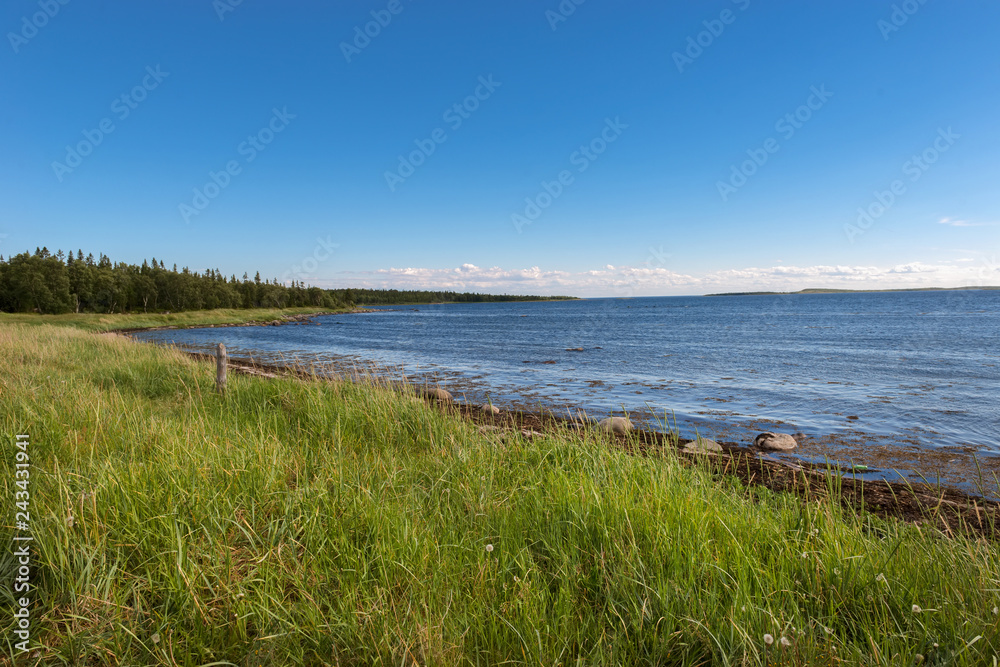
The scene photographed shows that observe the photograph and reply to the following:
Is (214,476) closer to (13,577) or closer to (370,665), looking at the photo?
(13,577)

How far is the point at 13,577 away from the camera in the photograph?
3211 millimetres

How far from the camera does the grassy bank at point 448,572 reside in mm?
2732

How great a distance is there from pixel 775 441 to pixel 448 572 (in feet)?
35.4

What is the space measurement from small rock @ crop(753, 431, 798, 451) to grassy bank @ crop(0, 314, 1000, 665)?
286 inches

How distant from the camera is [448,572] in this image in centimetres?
336

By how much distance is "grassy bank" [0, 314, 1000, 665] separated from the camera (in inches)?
108

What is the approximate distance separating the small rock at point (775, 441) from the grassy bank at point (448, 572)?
23.8 feet

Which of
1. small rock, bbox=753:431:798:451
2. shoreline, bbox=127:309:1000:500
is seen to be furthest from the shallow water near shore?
small rock, bbox=753:431:798:451

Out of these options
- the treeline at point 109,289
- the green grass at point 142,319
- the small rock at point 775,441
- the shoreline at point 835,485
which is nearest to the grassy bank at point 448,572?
the shoreline at point 835,485

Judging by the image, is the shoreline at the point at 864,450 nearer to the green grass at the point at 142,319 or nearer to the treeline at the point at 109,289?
the green grass at the point at 142,319

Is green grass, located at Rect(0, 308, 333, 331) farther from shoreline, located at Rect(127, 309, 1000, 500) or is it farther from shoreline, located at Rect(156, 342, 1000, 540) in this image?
shoreline, located at Rect(156, 342, 1000, 540)

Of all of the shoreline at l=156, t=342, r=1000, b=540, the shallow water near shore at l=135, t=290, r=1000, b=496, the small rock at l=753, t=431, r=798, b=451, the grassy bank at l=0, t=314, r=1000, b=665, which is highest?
the grassy bank at l=0, t=314, r=1000, b=665

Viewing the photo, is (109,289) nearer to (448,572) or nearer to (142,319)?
(142,319)

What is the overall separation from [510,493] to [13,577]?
3.68 meters
